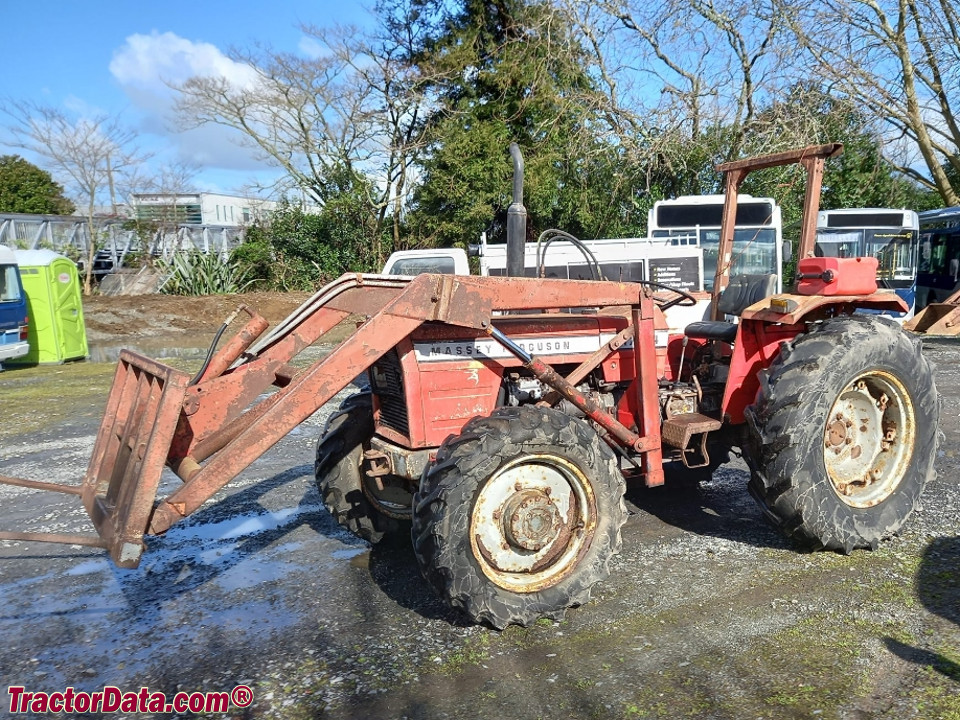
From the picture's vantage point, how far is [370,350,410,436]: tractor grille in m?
4.06

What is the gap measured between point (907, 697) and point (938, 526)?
2.10m

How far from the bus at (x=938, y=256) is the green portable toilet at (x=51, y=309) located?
17980 millimetres

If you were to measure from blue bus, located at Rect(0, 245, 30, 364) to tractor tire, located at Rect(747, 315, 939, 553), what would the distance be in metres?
13.4

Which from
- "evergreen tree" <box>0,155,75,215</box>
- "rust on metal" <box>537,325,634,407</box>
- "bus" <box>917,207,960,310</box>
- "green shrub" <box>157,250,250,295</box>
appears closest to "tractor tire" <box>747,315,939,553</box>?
"rust on metal" <box>537,325,634,407</box>

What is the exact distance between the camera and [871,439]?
4.57m

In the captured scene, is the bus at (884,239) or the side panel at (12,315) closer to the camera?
the side panel at (12,315)

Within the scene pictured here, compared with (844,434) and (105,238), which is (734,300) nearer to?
(844,434)

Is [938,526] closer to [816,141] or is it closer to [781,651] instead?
[781,651]

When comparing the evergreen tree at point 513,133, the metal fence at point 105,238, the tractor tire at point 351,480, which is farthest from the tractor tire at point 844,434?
the metal fence at point 105,238

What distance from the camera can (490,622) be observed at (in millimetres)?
3449

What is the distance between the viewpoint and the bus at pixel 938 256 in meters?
18.0

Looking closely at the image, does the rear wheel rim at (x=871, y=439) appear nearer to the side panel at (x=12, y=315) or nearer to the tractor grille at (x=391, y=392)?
the tractor grille at (x=391, y=392)

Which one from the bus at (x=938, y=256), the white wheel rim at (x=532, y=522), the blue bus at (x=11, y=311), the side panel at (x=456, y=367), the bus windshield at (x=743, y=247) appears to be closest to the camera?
the white wheel rim at (x=532, y=522)

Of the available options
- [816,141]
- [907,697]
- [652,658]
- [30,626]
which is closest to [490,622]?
[652,658]
